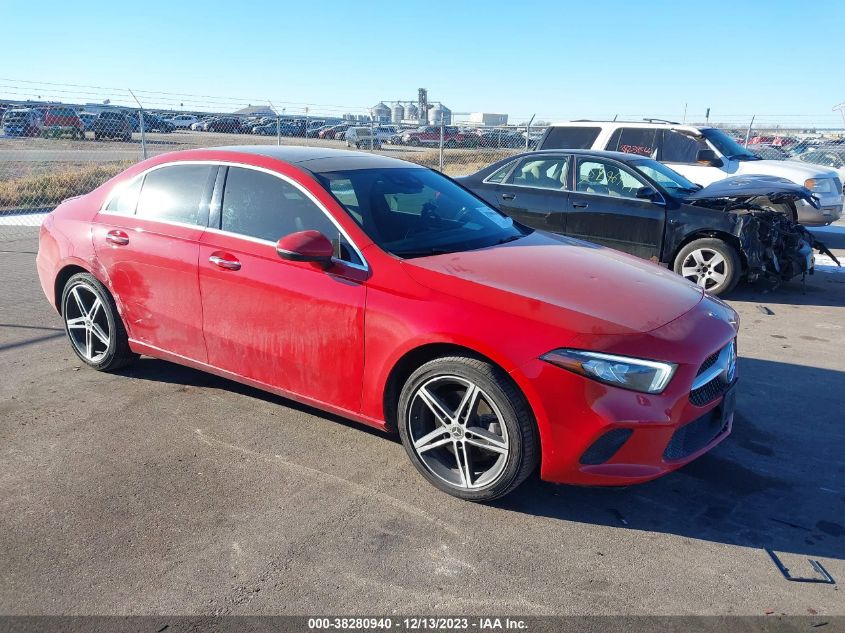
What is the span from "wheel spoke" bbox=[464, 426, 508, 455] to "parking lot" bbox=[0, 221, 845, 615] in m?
0.33

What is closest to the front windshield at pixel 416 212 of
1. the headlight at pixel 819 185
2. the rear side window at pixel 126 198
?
the rear side window at pixel 126 198

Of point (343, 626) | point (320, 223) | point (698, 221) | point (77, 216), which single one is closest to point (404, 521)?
point (343, 626)

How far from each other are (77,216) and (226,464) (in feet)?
7.83

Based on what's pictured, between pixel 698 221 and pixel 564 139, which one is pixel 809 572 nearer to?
pixel 698 221

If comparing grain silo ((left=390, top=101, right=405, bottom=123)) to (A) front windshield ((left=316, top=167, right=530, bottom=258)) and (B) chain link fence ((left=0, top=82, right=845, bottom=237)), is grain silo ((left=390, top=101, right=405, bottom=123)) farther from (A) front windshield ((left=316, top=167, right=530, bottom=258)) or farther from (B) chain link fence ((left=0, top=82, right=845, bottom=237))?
(A) front windshield ((left=316, top=167, right=530, bottom=258))

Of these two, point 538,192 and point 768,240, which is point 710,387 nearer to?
point 768,240

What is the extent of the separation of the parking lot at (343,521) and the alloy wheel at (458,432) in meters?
0.15

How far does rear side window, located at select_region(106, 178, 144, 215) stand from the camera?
15.2ft

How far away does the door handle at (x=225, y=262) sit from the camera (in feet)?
13.1

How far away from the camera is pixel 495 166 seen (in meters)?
8.96

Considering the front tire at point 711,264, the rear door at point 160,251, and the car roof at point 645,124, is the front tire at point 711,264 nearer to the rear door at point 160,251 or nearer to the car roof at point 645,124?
the car roof at point 645,124

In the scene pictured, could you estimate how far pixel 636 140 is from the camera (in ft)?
37.7

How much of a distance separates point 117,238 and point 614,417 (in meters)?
3.41

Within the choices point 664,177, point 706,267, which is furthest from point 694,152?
point 706,267
